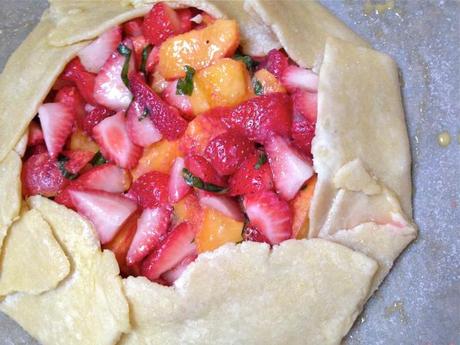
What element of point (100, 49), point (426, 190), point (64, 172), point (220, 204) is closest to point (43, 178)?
point (64, 172)

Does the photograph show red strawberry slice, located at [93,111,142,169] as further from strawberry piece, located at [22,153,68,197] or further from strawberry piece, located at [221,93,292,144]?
strawberry piece, located at [221,93,292,144]

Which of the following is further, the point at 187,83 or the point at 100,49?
the point at 100,49

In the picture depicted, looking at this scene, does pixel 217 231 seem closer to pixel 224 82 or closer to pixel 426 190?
pixel 224 82

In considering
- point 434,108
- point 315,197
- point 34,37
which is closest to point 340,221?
point 315,197

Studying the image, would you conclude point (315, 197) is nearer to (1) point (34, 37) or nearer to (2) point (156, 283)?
(2) point (156, 283)

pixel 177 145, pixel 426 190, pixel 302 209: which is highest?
pixel 177 145

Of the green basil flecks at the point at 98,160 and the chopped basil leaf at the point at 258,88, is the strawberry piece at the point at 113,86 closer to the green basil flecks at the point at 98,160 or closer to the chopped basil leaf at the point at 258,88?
the green basil flecks at the point at 98,160
